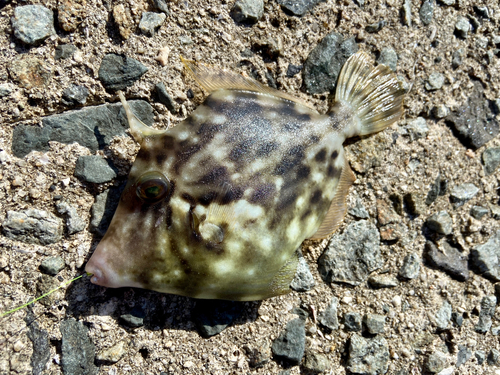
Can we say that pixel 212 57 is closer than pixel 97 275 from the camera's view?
No

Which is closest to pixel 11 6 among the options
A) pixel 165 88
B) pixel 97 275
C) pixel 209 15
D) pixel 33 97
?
pixel 33 97

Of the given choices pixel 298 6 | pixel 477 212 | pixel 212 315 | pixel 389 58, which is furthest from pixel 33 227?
pixel 477 212

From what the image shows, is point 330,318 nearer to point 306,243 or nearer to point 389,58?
point 306,243

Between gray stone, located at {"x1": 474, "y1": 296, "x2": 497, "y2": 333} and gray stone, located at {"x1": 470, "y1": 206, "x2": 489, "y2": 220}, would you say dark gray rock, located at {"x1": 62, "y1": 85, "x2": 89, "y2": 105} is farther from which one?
gray stone, located at {"x1": 474, "y1": 296, "x2": 497, "y2": 333}

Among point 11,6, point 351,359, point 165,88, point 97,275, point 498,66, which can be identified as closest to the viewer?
point 97,275

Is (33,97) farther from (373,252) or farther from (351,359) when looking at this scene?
(351,359)

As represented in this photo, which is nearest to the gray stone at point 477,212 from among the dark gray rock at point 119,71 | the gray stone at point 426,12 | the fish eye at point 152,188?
the gray stone at point 426,12

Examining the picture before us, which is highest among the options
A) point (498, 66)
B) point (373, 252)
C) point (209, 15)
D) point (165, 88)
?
point (498, 66)
